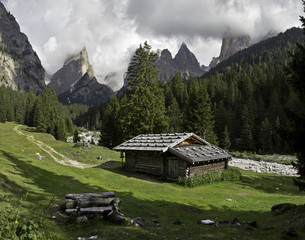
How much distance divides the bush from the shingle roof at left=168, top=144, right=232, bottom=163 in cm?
197

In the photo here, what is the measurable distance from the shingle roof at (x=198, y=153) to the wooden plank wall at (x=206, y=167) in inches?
44.9

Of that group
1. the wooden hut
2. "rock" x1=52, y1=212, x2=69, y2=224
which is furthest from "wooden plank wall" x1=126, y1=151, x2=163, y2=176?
"rock" x1=52, y1=212, x2=69, y2=224

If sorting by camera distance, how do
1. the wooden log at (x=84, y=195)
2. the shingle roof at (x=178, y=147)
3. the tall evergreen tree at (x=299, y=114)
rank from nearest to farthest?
the tall evergreen tree at (x=299, y=114) < the wooden log at (x=84, y=195) < the shingle roof at (x=178, y=147)

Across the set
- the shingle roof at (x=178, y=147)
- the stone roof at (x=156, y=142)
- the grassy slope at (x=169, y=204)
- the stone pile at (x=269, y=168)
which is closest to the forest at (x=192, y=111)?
the grassy slope at (x=169, y=204)

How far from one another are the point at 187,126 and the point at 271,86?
77.8 meters

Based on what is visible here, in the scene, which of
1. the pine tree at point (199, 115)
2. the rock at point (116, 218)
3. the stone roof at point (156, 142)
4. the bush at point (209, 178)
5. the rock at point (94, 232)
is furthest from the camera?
the pine tree at point (199, 115)

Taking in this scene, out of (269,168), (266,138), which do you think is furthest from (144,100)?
(266,138)

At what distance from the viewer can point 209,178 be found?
25.5 meters

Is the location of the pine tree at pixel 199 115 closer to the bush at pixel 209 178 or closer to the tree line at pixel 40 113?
the bush at pixel 209 178

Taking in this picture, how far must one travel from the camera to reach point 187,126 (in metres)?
48.0

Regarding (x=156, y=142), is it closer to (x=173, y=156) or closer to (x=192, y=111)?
(x=173, y=156)

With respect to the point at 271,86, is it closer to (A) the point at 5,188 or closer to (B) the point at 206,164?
(B) the point at 206,164

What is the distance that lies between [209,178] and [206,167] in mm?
1558

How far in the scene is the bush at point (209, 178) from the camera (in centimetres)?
2367
